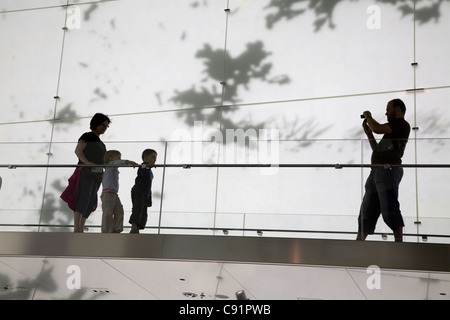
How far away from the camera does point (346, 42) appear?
8773 millimetres

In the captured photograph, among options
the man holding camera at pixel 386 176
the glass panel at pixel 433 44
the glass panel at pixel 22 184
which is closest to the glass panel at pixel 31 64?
the glass panel at pixel 22 184

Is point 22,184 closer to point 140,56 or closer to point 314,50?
point 140,56

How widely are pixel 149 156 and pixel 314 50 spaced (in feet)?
11.6

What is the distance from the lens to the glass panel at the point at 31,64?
33.6 feet

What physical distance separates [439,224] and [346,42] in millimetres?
3888

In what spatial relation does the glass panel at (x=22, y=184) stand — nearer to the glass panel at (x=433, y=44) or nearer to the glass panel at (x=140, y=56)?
the glass panel at (x=140, y=56)

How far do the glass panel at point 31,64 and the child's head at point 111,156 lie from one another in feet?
13.6

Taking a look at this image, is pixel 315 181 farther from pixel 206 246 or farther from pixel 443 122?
pixel 443 122

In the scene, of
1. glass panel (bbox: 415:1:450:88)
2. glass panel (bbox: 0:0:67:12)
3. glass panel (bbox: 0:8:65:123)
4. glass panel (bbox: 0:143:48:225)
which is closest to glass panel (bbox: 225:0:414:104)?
glass panel (bbox: 415:1:450:88)

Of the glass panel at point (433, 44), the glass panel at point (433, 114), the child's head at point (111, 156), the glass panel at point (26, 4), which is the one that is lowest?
the child's head at point (111, 156)

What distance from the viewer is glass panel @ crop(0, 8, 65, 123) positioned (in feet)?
33.6

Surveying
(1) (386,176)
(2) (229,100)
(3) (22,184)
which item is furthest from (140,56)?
(1) (386,176)

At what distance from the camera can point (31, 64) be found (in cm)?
1046

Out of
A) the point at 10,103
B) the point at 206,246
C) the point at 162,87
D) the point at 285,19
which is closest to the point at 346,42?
the point at 285,19
